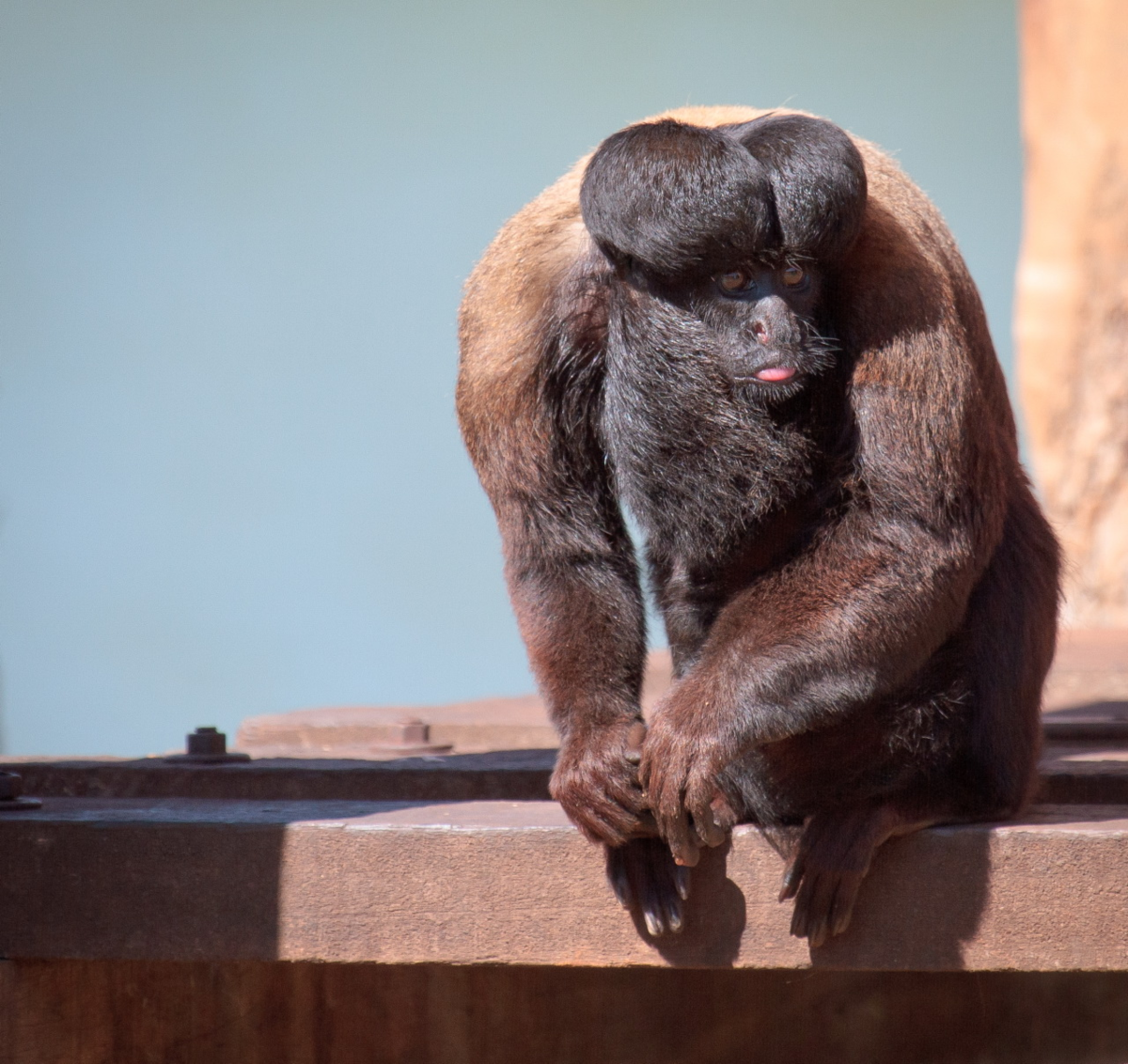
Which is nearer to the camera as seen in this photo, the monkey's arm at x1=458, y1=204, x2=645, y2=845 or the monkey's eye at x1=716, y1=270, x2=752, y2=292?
the monkey's eye at x1=716, y1=270, x2=752, y2=292

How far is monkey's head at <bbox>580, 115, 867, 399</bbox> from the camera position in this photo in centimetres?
234

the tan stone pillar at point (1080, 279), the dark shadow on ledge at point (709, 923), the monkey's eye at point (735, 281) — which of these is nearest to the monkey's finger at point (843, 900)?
the dark shadow on ledge at point (709, 923)

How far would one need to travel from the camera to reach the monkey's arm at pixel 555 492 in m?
2.69

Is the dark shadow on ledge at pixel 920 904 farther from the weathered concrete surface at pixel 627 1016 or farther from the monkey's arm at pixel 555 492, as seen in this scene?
the weathered concrete surface at pixel 627 1016

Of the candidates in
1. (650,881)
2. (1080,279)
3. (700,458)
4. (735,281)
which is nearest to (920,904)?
(650,881)

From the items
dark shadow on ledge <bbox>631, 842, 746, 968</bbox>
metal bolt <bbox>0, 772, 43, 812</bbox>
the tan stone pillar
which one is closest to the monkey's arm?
dark shadow on ledge <bbox>631, 842, 746, 968</bbox>

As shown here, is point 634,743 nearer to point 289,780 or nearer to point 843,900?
point 843,900

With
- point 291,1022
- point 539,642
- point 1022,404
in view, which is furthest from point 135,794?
point 1022,404

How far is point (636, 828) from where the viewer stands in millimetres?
2465

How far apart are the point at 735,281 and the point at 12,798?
1.78 m

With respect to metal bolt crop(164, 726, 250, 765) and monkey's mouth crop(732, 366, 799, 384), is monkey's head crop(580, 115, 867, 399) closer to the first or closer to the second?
monkey's mouth crop(732, 366, 799, 384)

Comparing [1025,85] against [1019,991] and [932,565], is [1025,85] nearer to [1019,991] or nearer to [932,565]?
[1019,991]

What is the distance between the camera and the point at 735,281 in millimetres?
2438

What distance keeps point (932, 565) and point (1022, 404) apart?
30.1 ft
